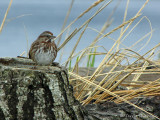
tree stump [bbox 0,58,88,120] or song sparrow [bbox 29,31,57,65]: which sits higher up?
song sparrow [bbox 29,31,57,65]

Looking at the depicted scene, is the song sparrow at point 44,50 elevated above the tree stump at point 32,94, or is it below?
above

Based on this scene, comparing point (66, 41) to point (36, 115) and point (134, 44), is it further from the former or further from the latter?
point (134, 44)

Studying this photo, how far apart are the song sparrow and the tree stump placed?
588 mm

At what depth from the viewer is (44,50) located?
11.5 feet

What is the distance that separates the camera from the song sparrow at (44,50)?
344 cm

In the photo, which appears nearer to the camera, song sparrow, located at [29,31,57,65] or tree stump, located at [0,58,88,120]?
tree stump, located at [0,58,88,120]

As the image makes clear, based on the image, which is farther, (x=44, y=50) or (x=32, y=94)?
(x=44, y=50)

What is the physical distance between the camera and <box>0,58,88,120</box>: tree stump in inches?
104

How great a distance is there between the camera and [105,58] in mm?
4031

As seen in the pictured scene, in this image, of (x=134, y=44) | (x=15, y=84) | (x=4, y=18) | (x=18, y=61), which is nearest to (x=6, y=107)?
(x=15, y=84)

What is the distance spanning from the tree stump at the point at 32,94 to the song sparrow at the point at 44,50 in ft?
1.93

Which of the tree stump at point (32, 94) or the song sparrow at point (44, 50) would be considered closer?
the tree stump at point (32, 94)

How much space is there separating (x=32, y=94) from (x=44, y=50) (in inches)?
36.5

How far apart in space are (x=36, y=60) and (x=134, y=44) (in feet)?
7.31
